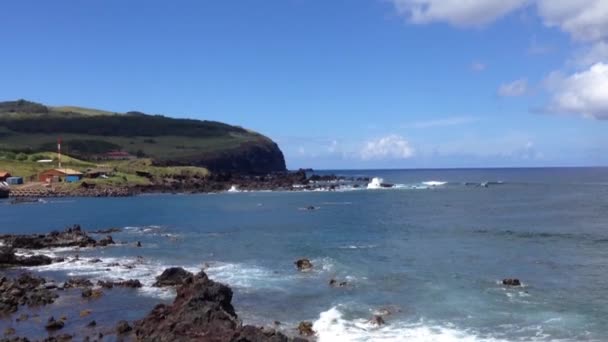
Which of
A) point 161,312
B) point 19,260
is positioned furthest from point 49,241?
point 161,312

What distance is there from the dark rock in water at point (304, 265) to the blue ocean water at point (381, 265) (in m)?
1.10

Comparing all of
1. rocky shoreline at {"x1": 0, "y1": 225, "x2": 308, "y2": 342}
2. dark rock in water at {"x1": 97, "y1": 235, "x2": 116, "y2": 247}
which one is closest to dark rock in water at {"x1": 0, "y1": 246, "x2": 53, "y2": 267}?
rocky shoreline at {"x1": 0, "y1": 225, "x2": 308, "y2": 342}

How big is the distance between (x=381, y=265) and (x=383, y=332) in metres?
23.2

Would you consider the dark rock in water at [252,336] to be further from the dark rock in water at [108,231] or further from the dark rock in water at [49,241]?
the dark rock in water at [108,231]

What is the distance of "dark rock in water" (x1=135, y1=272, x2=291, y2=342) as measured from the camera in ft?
97.2

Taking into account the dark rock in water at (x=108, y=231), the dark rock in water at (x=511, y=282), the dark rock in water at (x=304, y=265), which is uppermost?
the dark rock in water at (x=511, y=282)

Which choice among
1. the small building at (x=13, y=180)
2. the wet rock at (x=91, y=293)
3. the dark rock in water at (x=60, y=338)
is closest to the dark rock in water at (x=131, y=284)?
the wet rock at (x=91, y=293)

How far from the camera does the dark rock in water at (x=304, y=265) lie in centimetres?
5829

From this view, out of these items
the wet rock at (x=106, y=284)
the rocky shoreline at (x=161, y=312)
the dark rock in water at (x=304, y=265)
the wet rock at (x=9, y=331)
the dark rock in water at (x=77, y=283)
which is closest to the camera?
the rocky shoreline at (x=161, y=312)

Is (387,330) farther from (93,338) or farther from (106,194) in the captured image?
(106,194)

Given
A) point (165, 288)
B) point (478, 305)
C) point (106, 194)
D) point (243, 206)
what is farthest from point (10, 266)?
point (106, 194)

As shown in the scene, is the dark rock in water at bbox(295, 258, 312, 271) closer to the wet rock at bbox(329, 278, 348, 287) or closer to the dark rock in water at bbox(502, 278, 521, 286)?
the wet rock at bbox(329, 278, 348, 287)

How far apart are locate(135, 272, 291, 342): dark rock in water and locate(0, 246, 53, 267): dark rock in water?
33163 millimetres

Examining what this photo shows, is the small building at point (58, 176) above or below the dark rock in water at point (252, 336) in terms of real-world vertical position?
above
